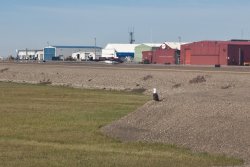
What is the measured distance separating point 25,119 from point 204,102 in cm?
971

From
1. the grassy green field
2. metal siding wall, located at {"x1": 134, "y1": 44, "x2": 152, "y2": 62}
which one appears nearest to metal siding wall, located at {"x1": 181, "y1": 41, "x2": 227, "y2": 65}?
metal siding wall, located at {"x1": 134, "y1": 44, "x2": 152, "y2": 62}

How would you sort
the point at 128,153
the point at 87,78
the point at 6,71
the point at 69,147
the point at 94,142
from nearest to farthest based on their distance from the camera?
the point at 128,153 → the point at 69,147 → the point at 94,142 → the point at 87,78 → the point at 6,71

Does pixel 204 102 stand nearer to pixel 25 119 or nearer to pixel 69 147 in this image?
pixel 69 147

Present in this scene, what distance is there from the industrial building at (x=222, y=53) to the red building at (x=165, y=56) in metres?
12.1

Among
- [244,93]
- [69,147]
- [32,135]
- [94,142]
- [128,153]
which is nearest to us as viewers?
[128,153]

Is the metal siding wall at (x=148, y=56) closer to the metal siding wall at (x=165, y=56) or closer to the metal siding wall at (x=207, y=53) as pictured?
the metal siding wall at (x=165, y=56)

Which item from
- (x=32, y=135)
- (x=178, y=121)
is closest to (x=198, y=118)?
(x=178, y=121)

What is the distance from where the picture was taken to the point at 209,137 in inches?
833

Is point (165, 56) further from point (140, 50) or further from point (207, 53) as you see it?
point (140, 50)

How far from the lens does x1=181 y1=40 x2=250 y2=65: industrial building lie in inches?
4660

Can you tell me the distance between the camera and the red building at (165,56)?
13750cm

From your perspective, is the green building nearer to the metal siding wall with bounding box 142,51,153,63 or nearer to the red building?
the metal siding wall with bounding box 142,51,153,63

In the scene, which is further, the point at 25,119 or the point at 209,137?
the point at 25,119

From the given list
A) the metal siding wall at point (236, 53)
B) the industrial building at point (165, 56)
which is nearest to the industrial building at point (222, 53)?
the metal siding wall at point (236, 53)
